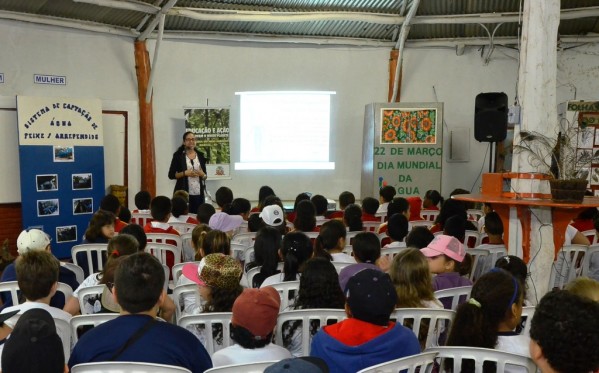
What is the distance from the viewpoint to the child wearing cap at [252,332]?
2451 millimetres

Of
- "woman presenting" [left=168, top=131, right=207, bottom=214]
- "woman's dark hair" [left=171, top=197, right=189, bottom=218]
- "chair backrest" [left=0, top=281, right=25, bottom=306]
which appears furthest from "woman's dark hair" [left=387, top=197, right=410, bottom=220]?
"chair backrest" [left=0, top=281, right=25, bottom=306]

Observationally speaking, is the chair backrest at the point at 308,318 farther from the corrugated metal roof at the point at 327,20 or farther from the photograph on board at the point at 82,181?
the corrugated metal roof at the point at 327,20

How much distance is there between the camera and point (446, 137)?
1089cm

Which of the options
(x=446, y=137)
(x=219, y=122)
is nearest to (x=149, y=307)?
(x=219, y=122)

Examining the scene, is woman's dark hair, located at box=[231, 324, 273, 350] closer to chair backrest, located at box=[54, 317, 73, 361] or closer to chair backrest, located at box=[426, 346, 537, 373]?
chair backrest, located at box=[426, 346, 537, 373]

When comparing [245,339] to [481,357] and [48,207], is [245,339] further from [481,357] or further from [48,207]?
[48,207]

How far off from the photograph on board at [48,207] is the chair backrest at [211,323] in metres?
5.65

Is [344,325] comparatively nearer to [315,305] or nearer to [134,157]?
[315,305]

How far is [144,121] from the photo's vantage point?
9.29 m

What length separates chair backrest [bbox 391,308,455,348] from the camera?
2881 millimetres

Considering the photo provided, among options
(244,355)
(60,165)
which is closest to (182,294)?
(244,355)

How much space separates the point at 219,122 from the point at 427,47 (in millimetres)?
3818

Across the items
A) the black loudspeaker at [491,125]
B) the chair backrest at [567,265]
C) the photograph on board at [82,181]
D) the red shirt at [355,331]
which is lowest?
the chair backrest at [567,265]

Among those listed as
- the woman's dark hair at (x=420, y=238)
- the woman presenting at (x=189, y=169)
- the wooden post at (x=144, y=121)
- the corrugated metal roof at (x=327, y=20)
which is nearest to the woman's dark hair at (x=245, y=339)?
the woman's dark hair at (x=420, y=238)
